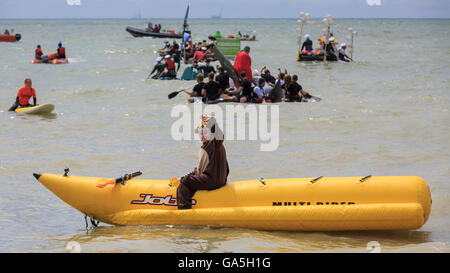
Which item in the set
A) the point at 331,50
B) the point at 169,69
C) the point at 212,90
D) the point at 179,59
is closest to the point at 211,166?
the point at 212,90

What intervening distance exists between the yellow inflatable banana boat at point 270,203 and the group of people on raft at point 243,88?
8949mm

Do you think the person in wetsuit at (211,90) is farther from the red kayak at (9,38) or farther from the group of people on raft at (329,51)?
the red kayak at (9,38)

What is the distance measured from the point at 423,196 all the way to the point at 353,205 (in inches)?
31.2

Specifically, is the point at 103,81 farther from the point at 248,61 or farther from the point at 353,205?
the point at 353,205

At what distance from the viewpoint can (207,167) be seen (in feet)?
22.0

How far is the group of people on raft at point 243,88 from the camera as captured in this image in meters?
15.7

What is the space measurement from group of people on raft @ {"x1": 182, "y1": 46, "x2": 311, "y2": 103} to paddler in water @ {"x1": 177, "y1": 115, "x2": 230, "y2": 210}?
893cm

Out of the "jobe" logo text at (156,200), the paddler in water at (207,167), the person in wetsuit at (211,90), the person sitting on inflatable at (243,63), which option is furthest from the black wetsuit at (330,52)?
the "jobe" logo text at (156,200)

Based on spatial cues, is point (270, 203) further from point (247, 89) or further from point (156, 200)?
point (247, 89)

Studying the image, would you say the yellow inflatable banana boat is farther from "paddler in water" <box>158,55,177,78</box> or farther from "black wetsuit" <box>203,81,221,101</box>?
"paddler in water" <box>158,55,177,78</box>

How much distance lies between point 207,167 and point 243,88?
9183mm

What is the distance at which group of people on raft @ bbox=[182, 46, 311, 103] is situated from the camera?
15.7m

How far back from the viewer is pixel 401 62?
3148 centimetres

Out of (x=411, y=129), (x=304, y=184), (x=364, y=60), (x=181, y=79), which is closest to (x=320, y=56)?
(x=364, y=60)
